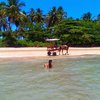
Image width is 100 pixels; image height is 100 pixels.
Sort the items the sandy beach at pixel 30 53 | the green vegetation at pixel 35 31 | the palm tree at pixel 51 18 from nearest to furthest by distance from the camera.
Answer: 1. the sandy beach at pixel 30 53
2. the green vegetation at pixel 35 31
3. the palm tree at pixel 51 18

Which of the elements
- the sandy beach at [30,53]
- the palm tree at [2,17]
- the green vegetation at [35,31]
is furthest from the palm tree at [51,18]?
the sandy beach at [30,53]

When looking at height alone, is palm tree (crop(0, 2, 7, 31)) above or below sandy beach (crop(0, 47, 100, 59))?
above

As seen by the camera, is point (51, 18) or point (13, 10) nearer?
point (13, 10)

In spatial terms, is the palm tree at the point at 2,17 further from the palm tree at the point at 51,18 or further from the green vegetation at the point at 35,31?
the palm tree at the point at 51,18

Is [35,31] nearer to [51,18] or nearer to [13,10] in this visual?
[13,10]

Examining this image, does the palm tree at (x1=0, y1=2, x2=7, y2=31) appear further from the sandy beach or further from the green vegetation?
the sandy beach

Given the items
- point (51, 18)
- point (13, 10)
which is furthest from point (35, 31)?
point (51, 18)

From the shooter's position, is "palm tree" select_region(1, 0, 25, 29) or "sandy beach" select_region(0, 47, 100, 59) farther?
"palm tree" select_region(1, 0, 25, 29)

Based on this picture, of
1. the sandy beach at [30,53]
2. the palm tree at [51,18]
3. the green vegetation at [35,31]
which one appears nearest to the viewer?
the sandy beach at [30,53]

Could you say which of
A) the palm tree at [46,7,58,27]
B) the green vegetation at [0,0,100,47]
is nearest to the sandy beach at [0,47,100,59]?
the green vegetation at [0,0,100,47]

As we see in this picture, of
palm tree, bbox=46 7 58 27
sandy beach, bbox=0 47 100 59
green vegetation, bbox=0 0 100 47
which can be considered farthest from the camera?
palm tree, bbox=46 7 58 27

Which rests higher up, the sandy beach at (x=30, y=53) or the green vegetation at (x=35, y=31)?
the green vegetation at (x=35, y=31)

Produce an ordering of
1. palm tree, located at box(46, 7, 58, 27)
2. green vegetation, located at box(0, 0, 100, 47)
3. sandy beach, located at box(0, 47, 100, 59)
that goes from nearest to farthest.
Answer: sandy beach, located at box(0, 47, 100, 59)
green vegetation, located at box(0, 0, 100, 47)
palm tree, located at box(46, 7, 58, 27)

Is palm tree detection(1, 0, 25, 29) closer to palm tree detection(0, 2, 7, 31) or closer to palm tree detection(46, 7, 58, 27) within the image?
palm tree detection(0, 2, 7, 31)
